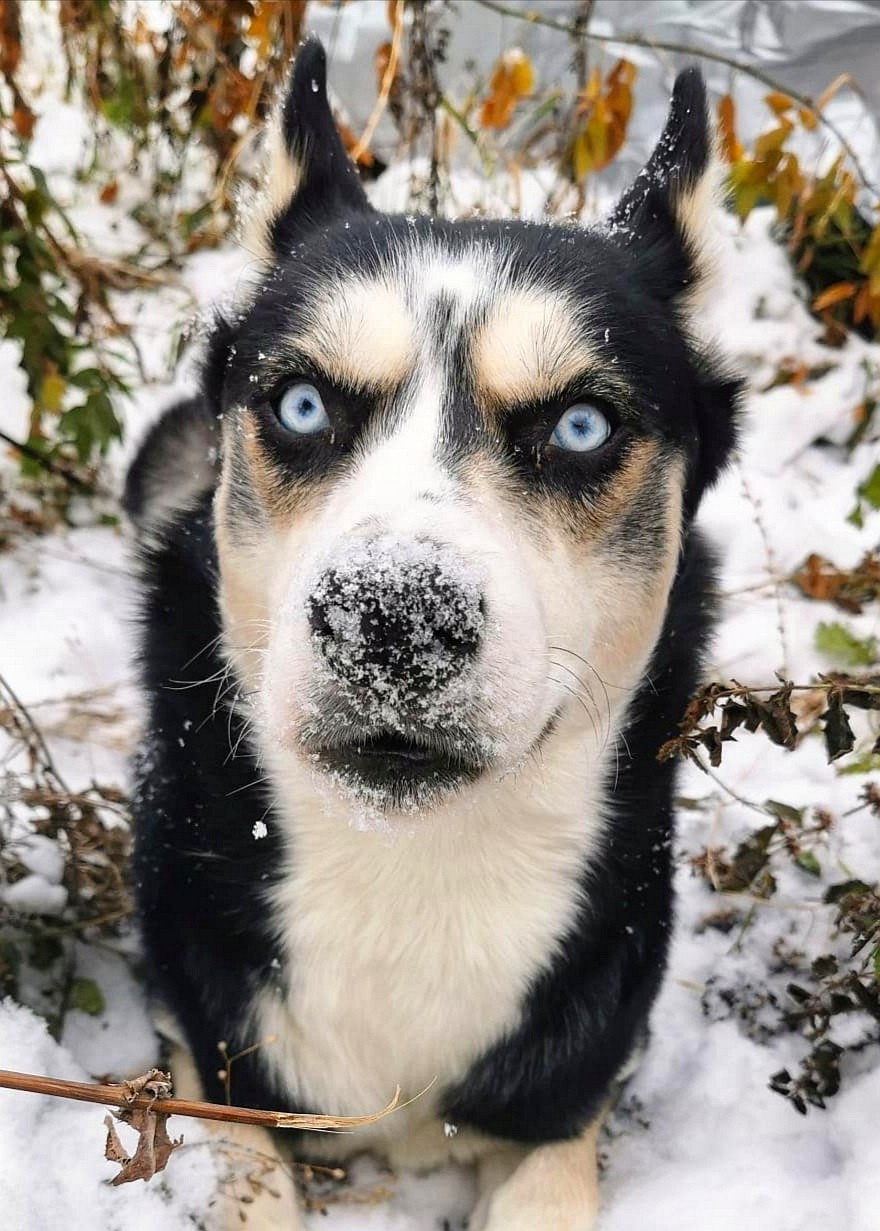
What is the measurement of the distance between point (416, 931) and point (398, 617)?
2.64ft

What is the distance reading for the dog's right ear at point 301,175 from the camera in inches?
82.4

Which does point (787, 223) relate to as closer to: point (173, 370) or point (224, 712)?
point (173, 370)

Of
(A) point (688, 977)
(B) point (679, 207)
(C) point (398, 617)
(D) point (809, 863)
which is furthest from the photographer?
(D) point (809, 863)

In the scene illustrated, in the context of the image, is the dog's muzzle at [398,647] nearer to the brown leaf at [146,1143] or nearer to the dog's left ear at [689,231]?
the brown leaf at [146,1143]

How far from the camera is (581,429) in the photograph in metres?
1.75

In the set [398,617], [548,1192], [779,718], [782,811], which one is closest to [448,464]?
[398,617]

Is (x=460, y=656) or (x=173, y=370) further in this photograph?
(x=173, y=370)

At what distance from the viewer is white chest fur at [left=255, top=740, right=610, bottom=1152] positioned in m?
1.88

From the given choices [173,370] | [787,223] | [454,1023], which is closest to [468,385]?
[454,1023]

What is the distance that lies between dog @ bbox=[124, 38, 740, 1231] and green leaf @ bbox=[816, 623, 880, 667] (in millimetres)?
1311

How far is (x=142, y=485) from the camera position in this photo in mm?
3447

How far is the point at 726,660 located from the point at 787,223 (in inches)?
87.4

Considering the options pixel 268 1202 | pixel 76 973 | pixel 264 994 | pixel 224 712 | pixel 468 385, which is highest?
pixel 468 385

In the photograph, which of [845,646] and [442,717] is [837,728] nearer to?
[442,717]
